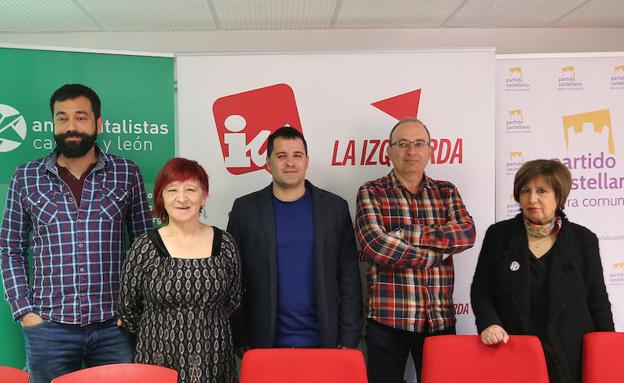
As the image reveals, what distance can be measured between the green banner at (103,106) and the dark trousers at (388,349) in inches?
61.6

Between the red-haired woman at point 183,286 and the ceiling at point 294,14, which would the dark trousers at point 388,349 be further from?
the ceiling at point 294,14

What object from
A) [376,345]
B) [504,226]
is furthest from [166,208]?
[504,226]

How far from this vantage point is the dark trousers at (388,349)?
2.29 m

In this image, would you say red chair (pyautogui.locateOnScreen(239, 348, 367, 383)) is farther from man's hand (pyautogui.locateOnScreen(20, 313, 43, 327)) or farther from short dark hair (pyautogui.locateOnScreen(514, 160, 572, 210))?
man's hand (pyautogui.locateOnScreen(20, 313, 43, 327))

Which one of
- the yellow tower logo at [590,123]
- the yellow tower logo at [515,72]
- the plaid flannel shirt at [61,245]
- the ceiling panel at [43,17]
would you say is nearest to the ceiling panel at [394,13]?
the yellow tower logo at [515,72]

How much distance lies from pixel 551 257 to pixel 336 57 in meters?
1.71

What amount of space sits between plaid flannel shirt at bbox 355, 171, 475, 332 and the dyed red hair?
0.79m

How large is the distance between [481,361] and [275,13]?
3300mm

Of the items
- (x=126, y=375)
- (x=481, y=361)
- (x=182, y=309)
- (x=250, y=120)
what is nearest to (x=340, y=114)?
(x=250, y=120)

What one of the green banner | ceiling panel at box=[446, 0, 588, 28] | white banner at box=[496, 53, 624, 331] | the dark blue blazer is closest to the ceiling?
ceiling panel at box=[446, 0, 588, 28]

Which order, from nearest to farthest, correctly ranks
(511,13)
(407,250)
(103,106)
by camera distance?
Answer: 1. (407,250)
2. (103,106)
3. (511,13)

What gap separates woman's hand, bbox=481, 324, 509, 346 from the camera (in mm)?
1682

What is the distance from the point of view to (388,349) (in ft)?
7.56

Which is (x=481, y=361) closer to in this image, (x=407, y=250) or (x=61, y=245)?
(x=407, y=250)
